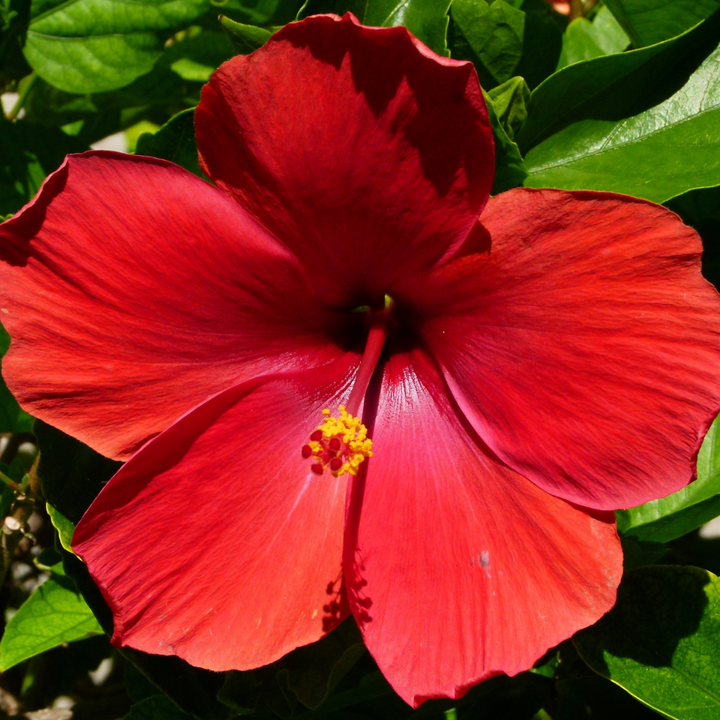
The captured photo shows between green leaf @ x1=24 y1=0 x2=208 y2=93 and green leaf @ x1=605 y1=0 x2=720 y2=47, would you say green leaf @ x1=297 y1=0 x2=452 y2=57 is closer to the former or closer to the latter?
green leaf @ x1=605 y1=0 x2=720 y2=47

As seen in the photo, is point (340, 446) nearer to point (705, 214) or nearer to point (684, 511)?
point (684, 511)

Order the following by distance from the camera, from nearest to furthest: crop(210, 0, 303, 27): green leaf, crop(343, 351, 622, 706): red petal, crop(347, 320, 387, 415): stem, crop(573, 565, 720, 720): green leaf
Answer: crop(343, 351, 622, 706): red petal
crop(347, 320, 387, 415): stem
crop(573, 565, 720, 720): green leaf
crop(210, 0, 303, 27): green leaf

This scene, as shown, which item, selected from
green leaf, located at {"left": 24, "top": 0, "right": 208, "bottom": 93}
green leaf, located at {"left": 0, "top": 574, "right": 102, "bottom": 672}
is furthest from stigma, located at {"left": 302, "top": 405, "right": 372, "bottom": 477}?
green leaf, located at {"left": 24, "top": 0, "right": 208, "bottom": 93}

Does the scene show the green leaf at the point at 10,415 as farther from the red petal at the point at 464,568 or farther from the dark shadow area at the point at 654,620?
the dark shadow area at the point at 654,620

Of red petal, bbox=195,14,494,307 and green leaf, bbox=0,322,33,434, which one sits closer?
red petal, bbox=195,14,494,307

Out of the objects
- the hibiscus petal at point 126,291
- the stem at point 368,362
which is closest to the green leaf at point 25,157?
the hibiscus petal at point 126,291

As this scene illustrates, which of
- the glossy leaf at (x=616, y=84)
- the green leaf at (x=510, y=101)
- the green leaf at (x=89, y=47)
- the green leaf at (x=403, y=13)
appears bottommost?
the glossy leaf at (x=616, y=84)
